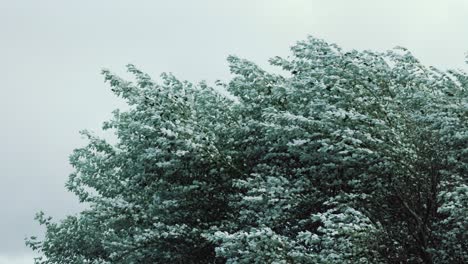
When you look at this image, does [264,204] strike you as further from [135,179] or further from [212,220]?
[135,179]

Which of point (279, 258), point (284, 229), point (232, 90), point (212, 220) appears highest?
point (232, 90)

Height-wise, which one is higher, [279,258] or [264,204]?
[264,204]

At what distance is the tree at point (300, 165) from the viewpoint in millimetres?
16125

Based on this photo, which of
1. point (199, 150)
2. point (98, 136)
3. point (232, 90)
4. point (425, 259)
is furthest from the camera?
point (98, 136)

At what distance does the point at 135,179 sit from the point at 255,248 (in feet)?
23.1

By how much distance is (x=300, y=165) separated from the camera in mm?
20172

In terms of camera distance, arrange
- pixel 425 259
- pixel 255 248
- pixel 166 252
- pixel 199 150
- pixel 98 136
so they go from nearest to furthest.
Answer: pixel 255 248
pixel 425 259
pixel 199 150
pixel 166 252
pixel 98 136

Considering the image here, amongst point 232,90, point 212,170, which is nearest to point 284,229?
point 212,170

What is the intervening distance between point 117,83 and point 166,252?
215 inches

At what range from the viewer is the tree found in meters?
16.1

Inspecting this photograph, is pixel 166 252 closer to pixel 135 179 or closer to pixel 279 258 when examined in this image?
pixel 135 179

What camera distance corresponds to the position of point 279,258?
1522cm

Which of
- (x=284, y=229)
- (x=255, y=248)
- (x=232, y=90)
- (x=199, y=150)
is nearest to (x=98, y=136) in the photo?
(x=232, y=90)

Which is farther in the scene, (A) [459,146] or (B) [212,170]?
(B) [212,170]
